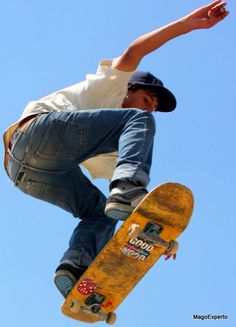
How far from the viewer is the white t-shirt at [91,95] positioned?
323 inches

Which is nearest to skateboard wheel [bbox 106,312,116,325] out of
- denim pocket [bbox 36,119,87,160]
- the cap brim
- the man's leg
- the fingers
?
the man's leg

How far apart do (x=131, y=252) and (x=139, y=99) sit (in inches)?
78.3

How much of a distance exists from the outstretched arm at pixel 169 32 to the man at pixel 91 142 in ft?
0.04

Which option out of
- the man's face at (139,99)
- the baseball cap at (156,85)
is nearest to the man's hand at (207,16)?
the baseball cap at (156,85)

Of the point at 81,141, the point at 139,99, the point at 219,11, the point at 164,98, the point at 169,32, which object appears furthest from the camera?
the point at 164,98

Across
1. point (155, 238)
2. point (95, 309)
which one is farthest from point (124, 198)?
point (95, 309)

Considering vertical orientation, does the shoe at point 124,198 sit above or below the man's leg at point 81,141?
below

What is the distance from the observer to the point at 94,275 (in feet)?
26.8

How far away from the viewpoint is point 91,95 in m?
8.35

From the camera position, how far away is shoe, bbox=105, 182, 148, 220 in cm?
732

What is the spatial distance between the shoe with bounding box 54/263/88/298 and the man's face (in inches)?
79.9

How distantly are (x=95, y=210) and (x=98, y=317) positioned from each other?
4.14 feet

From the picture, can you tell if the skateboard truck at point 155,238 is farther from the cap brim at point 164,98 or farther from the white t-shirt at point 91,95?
the cap brim at point 164,98

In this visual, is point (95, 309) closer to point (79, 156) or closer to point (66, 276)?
point (66, 276)
